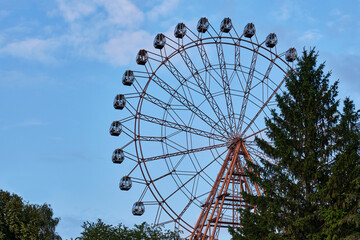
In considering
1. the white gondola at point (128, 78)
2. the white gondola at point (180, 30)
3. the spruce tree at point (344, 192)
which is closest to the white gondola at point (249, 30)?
the white gondola at point (180, 30)

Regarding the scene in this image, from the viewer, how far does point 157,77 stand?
3994 cm

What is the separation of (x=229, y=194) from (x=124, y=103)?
30.9 ft

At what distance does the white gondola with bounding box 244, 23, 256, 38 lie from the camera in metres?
42.1

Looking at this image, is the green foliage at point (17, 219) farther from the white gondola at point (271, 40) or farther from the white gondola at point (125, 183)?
the white gondola at point (271, 40)

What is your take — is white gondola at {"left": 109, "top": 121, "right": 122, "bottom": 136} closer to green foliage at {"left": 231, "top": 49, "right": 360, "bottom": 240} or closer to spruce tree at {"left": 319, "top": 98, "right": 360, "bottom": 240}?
green foliage at {"left": 231, "top": 49, "right": 360, "bottom": 240}

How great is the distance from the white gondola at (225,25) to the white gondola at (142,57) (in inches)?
220

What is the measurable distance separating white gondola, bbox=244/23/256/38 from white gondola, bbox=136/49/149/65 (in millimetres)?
7169

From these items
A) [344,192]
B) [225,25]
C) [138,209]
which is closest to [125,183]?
[138,209]

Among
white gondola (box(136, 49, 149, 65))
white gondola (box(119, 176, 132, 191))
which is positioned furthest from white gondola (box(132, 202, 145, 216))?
white gondola (box(136, 49, 149, 65))

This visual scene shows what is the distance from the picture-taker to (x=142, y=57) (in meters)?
40.9

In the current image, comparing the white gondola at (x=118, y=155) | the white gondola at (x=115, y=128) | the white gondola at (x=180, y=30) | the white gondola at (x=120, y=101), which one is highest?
the white gondola at (x=180, y=30)

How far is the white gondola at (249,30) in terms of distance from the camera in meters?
42.1

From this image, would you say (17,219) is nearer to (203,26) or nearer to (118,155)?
(118,155)

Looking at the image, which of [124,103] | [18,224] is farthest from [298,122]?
[18,224]
